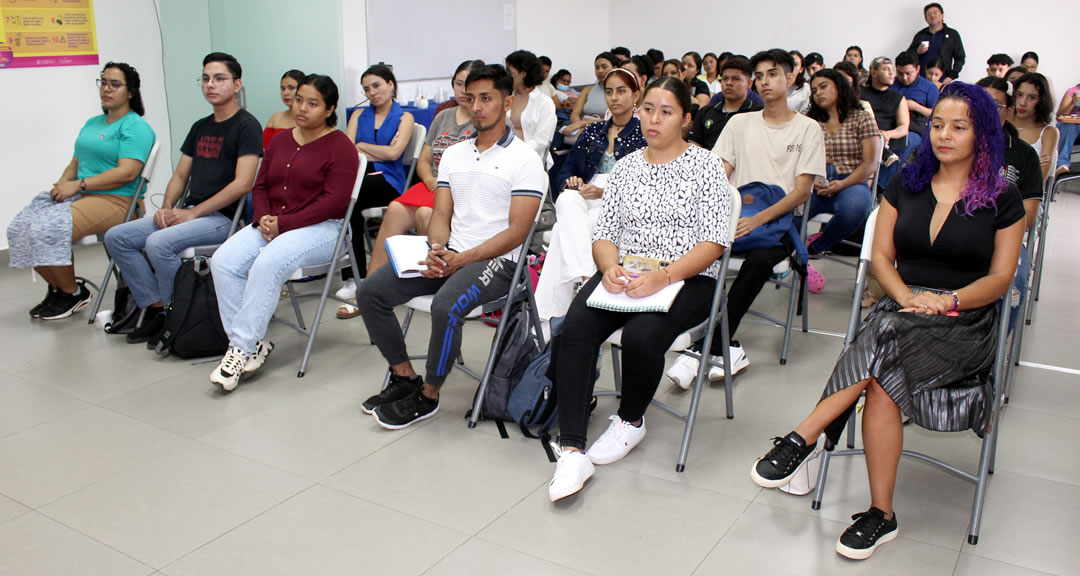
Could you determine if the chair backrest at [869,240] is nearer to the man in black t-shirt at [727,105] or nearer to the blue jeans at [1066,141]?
the man in black t-shirt at [727,105]

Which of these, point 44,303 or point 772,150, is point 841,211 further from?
point 44,303

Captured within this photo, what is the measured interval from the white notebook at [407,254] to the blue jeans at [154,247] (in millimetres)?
1241

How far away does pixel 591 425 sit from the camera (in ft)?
9.83

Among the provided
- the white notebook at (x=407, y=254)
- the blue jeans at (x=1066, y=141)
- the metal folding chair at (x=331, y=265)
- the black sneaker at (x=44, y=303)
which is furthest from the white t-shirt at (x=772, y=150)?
the black sneaker at (x=44, y=303)

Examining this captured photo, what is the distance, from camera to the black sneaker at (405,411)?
9.66 ft

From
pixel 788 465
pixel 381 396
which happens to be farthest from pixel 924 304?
pixel 381 396

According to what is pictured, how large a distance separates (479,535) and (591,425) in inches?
31.8

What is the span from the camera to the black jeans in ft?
8.42

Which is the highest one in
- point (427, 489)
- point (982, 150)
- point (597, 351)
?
point (982, 150)

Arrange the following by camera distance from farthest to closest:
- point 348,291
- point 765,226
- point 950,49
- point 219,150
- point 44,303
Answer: point 950,49 < point 348,291 < point 44,303 < point 219,150 < point 765,226

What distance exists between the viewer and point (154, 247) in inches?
147

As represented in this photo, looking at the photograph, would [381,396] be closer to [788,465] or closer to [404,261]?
[404,261]

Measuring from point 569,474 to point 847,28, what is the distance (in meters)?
8.82

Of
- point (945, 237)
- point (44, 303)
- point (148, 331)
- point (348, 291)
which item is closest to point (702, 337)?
point (945, 237)
